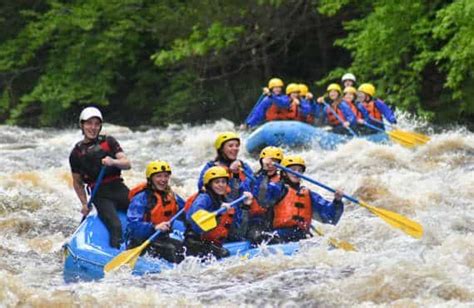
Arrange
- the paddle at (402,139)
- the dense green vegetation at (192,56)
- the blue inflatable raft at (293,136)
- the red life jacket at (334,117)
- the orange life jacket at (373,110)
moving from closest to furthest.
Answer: the paddle at (402,139) < the blue inflatable raft at (293,136) < the orange life jacket at (373,110) < the red life jacket at (334,117) < the dense green vegetation at (192,56)

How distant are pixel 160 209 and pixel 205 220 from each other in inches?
20.7

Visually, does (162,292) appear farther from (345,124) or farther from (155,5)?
(155,5)

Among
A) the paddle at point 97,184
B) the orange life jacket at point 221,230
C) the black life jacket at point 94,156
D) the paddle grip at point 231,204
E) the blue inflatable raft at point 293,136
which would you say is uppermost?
the black life jacket at point 94,156

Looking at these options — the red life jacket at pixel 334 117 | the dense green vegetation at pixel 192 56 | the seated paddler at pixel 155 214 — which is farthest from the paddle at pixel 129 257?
the dense green vegetation at pixel 192 56

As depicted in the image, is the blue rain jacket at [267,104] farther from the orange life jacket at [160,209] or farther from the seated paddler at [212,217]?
the orange life jacket at [160,209]

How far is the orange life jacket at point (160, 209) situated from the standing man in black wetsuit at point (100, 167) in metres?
0.37

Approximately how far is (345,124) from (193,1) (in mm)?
6434

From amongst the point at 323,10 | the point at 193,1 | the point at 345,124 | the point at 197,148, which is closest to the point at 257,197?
the point at 345,124

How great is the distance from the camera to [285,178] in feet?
23.0

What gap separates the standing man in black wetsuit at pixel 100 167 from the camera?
22.6 feet

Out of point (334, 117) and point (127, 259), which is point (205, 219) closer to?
point (127, 259)

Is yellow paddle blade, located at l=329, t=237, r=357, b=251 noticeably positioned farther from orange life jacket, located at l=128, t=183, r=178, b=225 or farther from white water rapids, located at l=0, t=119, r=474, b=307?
orange life jacket, located at l=128, t=183, r=178, b=225

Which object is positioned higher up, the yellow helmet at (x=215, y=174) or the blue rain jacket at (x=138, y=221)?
the yellow helmet at (x=215, y=174)

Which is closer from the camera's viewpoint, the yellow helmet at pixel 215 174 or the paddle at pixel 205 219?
the paddle at pixel 205 219
